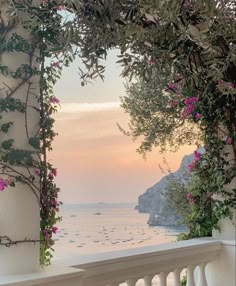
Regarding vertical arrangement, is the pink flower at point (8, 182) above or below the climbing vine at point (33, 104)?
below

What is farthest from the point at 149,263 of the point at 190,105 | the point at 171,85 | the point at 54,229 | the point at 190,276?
the point at 171,85

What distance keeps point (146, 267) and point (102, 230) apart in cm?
39

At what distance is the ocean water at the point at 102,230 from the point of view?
90.3 inches

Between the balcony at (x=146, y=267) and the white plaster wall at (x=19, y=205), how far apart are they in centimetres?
7

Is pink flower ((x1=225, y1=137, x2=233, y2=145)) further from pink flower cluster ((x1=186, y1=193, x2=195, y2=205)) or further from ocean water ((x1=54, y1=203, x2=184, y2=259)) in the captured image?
ocean water ((x1=54, y1=203, x2=184, y2=259))

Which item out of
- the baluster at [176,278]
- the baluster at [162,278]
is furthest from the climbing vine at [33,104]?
the baluster at [176,278]

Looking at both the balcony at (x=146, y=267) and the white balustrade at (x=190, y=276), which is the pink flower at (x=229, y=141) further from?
the white balustrade at (x=190, y=276)

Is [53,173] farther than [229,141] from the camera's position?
No

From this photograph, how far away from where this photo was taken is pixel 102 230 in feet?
8.61

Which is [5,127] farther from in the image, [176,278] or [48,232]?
[176,278]

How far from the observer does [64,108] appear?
237 centimetres

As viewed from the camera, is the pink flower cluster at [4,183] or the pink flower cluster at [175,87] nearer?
the pink flower cluster at [4,183]

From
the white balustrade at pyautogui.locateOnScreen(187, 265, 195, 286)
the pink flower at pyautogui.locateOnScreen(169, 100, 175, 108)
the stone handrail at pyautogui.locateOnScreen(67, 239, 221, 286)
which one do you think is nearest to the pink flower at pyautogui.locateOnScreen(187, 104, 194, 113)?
the pink flower at pyautogui.locateOnScreen(169, 100, 175, 108)

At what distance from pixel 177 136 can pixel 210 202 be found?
68 cm
